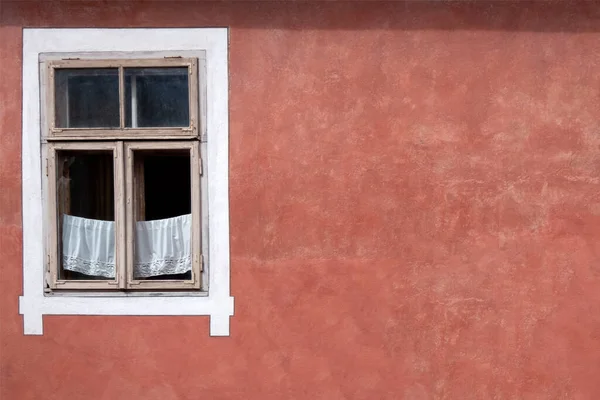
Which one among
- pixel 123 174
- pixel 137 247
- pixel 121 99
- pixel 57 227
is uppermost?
pixel 121 99

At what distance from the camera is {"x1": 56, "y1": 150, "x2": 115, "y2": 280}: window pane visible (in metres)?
4.35

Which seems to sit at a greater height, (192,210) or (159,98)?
(159,98)

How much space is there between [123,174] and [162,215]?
343mm

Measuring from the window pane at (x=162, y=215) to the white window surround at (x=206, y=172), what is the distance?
162 millimetres

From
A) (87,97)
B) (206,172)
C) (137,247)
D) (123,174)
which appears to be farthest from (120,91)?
(137,247)

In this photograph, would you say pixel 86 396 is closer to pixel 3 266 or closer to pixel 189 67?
pixel 3 266

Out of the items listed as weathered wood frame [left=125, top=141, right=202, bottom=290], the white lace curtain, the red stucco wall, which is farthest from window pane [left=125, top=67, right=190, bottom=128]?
the white lace curtain

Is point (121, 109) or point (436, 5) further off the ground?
point (436, 5)

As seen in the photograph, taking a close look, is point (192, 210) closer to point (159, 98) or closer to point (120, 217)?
point (120, 217)

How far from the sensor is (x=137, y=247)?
171 inches

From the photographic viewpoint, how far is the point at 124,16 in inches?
169

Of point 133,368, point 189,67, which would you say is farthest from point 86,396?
point 189,67

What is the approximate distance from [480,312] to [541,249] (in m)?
0.53

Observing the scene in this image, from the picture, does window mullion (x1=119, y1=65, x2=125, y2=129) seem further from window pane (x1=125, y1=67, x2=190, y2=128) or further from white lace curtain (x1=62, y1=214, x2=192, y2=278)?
white lace curtain (x1=62, y1=214, x2=192, y2=278)
